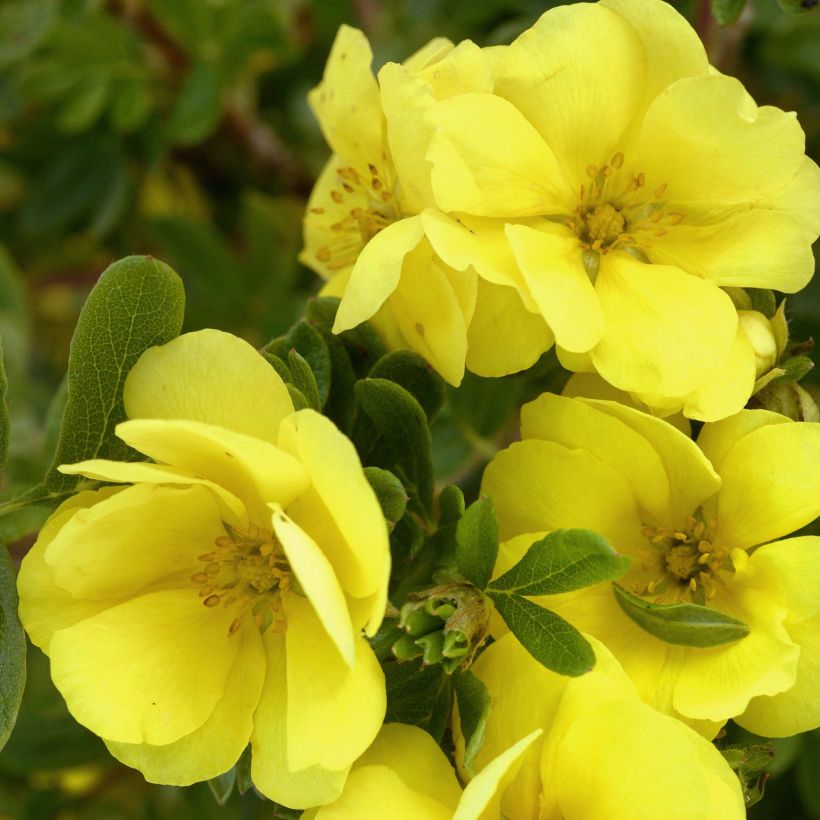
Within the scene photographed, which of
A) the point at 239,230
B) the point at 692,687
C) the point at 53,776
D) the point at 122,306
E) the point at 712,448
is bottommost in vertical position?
the point at 53,776

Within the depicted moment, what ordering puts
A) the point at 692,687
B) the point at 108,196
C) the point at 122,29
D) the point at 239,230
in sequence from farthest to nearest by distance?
the point at 239,230, the point at 108,196, the point at 122,29, the point at 692,687

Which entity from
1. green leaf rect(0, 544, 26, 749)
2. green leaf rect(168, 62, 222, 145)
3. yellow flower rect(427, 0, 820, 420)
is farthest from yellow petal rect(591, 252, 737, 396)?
green leaf rect(168, 62, 222, 145)

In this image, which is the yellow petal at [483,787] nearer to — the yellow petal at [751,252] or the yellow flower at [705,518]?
the yellow flower at [705,518]

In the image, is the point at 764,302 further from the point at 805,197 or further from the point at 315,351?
the point at 315,351

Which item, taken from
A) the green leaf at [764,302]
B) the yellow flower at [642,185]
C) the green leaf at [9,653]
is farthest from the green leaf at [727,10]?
the green leaf at [9,653]

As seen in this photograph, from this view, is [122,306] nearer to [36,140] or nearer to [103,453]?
[103,453]

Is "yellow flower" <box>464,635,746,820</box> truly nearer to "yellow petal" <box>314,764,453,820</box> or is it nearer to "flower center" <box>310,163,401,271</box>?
"yellow petal" <box>314,764,453,820</box>

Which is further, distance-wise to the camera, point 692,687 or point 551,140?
point 551,140

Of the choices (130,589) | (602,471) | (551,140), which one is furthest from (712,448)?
(130,589)
